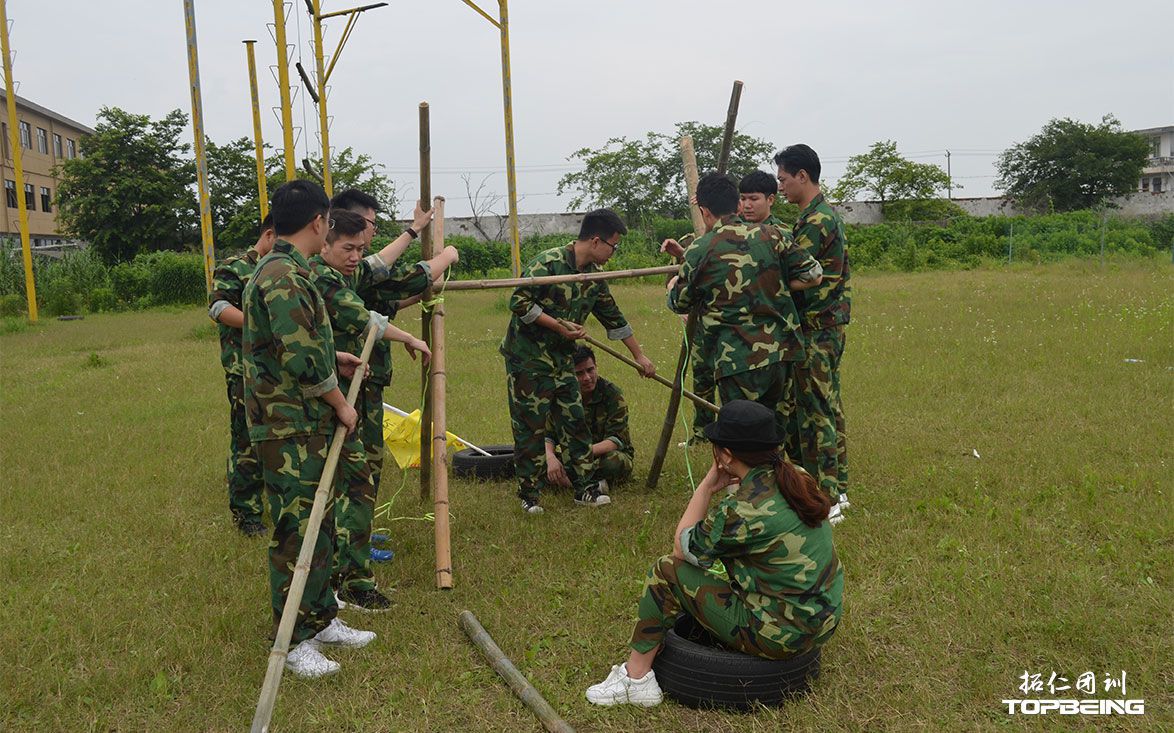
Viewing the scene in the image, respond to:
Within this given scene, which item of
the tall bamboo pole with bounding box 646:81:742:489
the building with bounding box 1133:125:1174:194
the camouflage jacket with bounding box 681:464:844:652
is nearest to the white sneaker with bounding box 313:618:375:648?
the camouflage jacket with bounding box 681:464:844:652

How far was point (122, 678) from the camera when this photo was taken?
4.52 metres

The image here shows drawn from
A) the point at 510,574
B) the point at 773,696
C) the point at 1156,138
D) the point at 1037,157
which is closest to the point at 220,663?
the point at 510,574

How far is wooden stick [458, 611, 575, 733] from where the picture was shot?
13.0 feet

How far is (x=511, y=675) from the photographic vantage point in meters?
4.36

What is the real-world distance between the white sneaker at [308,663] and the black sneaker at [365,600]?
2.44 feet

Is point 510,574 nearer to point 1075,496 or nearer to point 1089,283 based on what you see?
Answer: point 1075,496

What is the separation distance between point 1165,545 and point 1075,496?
90 cm

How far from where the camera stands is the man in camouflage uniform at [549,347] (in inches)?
271

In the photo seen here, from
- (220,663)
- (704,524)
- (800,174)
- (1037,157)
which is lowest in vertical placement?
(220,663)

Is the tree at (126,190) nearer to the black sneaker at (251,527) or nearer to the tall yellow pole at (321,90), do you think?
the tall yellow pole at (321,90)

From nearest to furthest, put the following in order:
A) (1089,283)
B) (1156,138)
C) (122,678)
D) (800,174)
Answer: (122,678)
(800,174)
(1089,283)
(1156,138)

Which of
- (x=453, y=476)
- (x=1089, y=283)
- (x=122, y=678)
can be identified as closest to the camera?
(x=122, y=678)

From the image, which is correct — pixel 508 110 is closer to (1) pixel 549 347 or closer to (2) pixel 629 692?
(1) pixel 549 347

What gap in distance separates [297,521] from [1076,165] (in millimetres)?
47697
